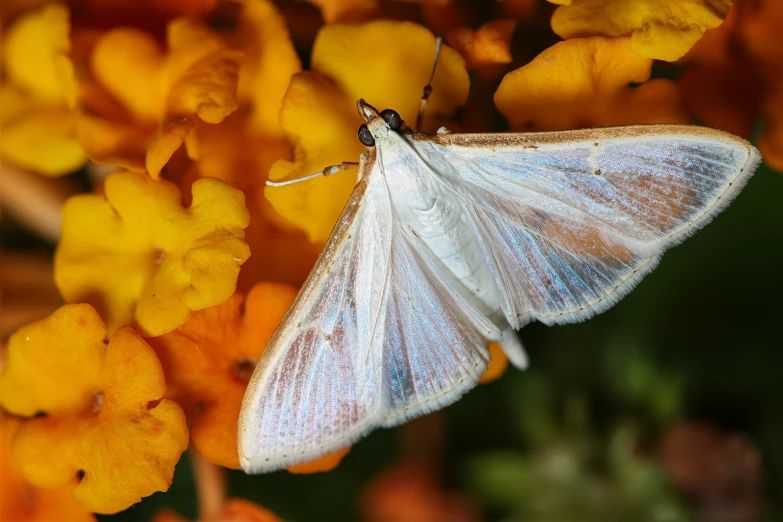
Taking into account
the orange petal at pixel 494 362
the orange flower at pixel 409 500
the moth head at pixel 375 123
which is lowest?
the orange flower at pixel 409 500

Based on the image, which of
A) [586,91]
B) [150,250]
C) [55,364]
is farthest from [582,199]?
[55,364]

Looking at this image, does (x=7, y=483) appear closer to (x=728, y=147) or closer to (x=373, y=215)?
(x=373, y=215)

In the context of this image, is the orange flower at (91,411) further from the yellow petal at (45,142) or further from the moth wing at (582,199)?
the moth wing at (582,199)

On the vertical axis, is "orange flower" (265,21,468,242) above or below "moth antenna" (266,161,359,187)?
above

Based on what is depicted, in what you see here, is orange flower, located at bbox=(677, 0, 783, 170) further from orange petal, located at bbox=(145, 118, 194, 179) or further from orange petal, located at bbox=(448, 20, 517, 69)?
orange petal, located at bbox=(145, 118, 194, 179)

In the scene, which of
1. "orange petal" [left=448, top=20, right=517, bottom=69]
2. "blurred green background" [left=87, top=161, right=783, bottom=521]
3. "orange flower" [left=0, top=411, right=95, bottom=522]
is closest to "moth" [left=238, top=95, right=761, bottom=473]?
"orange petal" [left=448, top=20, right=517, bottom=69]

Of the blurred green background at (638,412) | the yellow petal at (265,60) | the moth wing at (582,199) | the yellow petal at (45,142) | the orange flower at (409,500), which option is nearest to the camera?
the moth wing at (582,199)

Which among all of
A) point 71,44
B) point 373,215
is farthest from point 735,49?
point 71,44

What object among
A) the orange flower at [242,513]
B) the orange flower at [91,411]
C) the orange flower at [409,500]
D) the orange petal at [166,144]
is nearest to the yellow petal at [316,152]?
the orange petal at [166,144]
